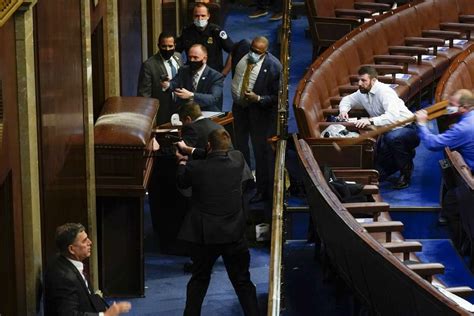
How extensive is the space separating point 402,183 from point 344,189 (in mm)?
1755

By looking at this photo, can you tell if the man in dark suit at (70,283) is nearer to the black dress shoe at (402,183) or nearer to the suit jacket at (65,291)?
the suit jacket at (65,291)

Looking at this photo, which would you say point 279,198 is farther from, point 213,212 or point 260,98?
point 260,98

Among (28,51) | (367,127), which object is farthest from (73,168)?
(367,127)

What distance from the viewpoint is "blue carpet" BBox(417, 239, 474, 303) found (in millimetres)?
9375

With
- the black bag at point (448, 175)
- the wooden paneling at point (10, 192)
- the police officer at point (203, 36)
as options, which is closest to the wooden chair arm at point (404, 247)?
the black bag at point (448, 175)

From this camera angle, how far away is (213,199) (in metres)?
8.01

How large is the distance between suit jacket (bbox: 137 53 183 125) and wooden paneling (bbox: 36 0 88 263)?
2.07 m

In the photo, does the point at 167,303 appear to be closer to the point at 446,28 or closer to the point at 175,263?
the point at 175,263

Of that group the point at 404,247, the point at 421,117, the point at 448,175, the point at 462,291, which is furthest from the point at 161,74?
the point at 462,291

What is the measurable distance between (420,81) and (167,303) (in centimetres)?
452

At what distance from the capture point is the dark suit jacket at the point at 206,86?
10.1 metres

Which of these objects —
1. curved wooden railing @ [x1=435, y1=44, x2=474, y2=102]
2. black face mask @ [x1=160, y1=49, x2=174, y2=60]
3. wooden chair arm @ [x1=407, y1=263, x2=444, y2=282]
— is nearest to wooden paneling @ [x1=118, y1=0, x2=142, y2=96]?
black face mask @ [x1=160, y1=49, x2=174, y2=60]

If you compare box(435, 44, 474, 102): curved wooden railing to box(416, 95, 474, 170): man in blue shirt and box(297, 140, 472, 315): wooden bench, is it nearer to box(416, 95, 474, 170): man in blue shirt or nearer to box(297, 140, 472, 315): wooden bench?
box(416, 95, 474, 170): man in blue shirt

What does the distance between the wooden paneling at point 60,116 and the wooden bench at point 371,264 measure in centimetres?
159
